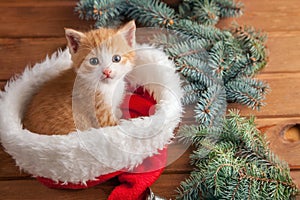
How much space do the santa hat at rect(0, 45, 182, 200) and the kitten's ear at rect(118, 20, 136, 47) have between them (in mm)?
79

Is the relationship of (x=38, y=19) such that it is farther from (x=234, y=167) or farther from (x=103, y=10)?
(x=234, y=167)

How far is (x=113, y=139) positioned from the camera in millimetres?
958

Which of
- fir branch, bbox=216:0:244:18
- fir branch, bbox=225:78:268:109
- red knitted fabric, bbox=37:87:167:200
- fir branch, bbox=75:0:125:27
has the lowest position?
red knitted fabric, bbox=37:87:167:200

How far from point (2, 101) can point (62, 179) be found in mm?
244

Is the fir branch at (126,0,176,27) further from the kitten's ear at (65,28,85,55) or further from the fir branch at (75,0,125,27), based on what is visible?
the kitten's ear at (65,28,85,55)

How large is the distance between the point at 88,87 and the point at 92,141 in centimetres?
13

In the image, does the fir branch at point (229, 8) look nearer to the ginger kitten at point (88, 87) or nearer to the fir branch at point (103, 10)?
the fir branch at point (103, 10)

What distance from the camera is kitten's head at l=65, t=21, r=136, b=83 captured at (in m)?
0.98

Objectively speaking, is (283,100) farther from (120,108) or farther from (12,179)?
(12,179)

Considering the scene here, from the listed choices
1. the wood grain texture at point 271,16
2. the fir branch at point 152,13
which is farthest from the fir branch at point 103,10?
the wood grain texture at point 271,16

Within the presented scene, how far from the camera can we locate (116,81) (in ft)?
3.34

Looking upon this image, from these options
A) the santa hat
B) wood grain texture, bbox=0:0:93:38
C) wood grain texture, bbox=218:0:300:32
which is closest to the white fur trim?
the santa hat

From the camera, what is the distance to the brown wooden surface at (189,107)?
110cm

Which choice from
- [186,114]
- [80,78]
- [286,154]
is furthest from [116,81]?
[286,154]
